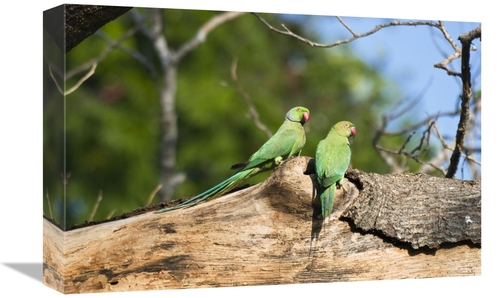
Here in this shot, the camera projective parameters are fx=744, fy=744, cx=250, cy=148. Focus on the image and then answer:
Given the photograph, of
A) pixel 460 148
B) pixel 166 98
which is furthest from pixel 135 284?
pixel 166 98

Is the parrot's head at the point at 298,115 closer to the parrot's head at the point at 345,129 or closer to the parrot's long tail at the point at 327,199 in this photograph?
the parrot's head at the point at 345,129

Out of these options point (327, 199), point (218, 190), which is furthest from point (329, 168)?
point (218, 190)

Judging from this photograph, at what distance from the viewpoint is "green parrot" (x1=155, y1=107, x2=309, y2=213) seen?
192 inches

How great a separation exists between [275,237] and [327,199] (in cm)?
43

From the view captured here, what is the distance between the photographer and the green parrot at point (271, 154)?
487cm

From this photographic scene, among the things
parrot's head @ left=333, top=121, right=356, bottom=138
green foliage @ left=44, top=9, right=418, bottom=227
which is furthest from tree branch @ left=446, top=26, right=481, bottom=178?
green foliage @ left=44, top=9, right=418, bottom=227

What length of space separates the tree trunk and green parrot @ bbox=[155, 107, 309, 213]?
11 centimetres

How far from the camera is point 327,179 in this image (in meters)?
4.65

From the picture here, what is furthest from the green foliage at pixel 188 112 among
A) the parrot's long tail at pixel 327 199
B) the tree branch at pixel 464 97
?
the parrot's long tail at pixel 327 199

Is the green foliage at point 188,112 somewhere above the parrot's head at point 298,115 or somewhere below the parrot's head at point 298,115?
above

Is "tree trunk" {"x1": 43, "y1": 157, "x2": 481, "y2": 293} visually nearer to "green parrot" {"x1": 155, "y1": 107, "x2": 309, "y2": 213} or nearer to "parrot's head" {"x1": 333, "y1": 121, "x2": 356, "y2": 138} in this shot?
"green parrot" {"x1": 155, "y1": 107, "x2": 309, "y2": 213}

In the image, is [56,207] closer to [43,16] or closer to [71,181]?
[43,16]

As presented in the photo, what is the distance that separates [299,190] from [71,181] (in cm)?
545

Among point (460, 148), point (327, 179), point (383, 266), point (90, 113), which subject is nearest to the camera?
point (327, 179)
